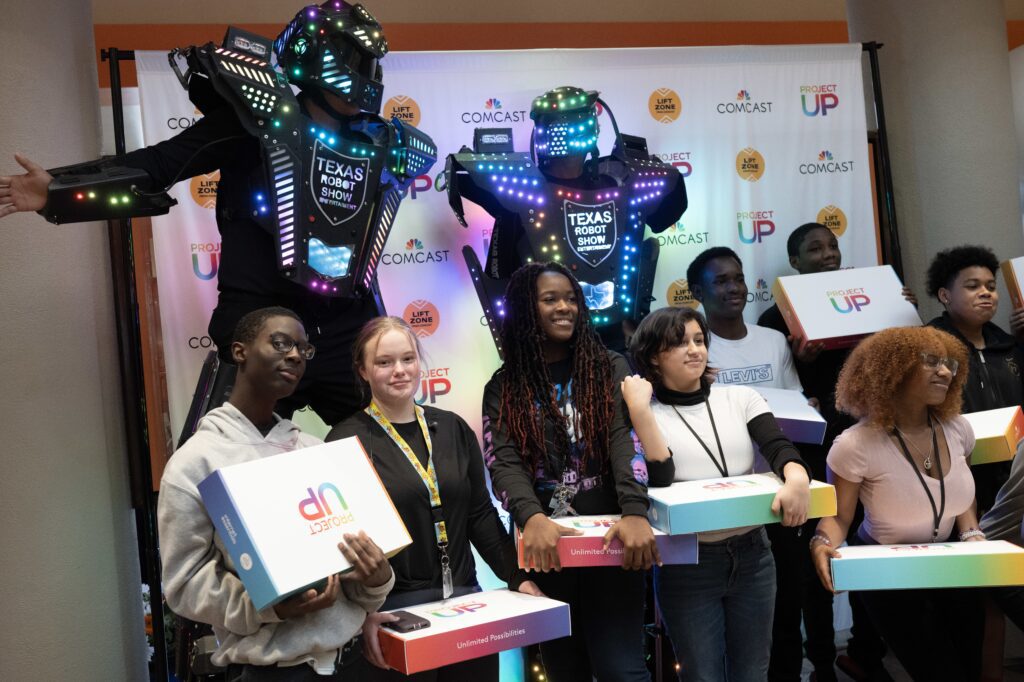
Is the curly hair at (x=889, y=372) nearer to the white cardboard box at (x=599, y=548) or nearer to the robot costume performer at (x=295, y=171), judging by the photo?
the white cardboard box at (x=599, y=548)

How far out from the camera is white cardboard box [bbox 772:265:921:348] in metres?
4.37

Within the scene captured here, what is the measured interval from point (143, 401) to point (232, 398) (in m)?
1.87

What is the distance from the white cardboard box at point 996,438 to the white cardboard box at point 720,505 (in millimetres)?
880

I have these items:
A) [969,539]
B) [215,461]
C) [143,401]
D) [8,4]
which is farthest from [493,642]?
[8,4]

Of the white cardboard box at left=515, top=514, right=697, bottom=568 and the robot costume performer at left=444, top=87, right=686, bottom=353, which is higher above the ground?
the robot costume performer at left=444, top=87, right=686, bottom=353

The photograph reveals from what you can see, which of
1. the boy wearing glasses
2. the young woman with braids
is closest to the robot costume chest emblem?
the young woman with braids

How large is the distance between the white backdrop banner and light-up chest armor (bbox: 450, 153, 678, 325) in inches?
26.3

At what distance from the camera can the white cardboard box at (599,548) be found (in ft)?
9.05

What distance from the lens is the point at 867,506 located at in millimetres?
3242

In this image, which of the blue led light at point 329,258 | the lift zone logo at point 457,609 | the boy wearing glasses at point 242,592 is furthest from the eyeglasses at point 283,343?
the blue led light at point 329,258

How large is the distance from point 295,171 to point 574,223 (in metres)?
1.28

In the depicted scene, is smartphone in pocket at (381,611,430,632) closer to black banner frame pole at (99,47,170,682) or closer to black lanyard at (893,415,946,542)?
black lanyard at (893,415,946,542)

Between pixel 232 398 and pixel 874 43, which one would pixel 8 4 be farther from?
pixel 874 43

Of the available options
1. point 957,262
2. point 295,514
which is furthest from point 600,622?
point 957,262
